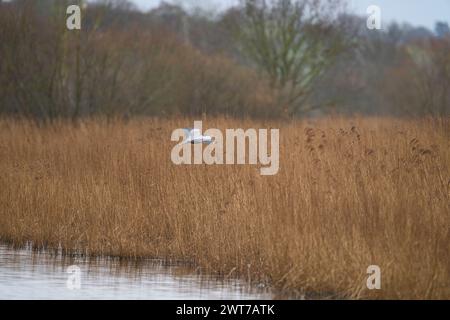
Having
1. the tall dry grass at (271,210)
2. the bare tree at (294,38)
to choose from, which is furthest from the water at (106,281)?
the bare tree at (294,38)

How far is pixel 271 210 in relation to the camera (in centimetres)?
829

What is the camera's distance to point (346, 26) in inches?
1099

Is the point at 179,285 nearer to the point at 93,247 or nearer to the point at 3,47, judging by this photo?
the point at 93,247

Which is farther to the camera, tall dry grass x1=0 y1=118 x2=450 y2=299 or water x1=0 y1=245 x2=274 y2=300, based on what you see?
water x1=0 y1=245 x2=274 y2=300

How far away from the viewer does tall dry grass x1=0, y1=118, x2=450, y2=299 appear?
285 inches

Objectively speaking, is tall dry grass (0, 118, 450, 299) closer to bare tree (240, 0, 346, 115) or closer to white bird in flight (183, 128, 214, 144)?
white bird in flight (183, 128, 214, 144)

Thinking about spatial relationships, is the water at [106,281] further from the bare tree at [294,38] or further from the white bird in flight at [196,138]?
the bare tree at [294,38]

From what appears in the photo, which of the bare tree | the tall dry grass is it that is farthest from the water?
the bare tree

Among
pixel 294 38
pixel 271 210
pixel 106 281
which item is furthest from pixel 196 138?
pixel 294 38

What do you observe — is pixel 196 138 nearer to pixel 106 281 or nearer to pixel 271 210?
pixel 271 210

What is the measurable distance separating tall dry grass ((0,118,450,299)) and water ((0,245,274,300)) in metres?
0.28

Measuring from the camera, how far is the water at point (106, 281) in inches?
296
